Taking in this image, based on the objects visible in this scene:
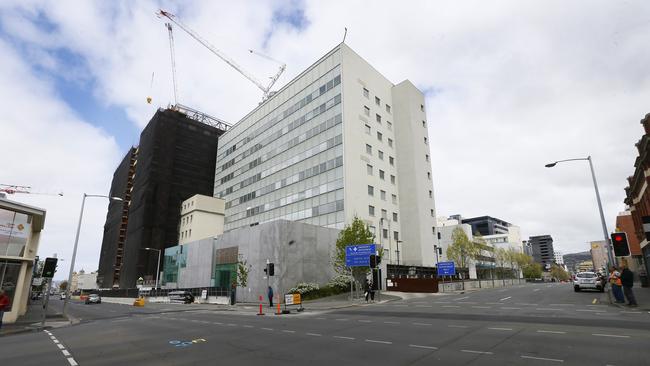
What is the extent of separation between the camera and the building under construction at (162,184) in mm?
94562

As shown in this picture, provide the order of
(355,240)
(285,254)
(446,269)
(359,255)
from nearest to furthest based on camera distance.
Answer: (359,255) → (355,240) → (285,254) → (446,269)

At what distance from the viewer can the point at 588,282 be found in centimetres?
3544

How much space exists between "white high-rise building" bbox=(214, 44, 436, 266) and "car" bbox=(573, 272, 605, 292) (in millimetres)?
24484

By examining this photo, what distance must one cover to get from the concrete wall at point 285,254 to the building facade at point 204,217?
144 feet

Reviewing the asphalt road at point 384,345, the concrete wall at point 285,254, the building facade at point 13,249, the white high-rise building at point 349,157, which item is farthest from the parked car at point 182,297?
the asphalt road at point 384,345

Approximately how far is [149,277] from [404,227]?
66348mm

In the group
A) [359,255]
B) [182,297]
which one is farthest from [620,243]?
[182,297]

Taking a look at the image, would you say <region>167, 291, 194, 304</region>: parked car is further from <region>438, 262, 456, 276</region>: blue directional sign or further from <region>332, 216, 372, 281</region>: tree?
<region>438, 262, 456, 276</region>: blue directional sign

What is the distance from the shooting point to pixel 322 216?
56188 mm

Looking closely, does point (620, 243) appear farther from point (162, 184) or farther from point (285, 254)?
point (162, 184)

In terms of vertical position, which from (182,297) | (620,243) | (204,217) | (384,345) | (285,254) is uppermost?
(204,217)

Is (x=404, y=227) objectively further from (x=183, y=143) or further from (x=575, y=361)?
(x=183, y=143)

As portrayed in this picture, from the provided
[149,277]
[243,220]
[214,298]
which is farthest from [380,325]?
[149,277]

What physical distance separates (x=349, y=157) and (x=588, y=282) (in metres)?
31.9
